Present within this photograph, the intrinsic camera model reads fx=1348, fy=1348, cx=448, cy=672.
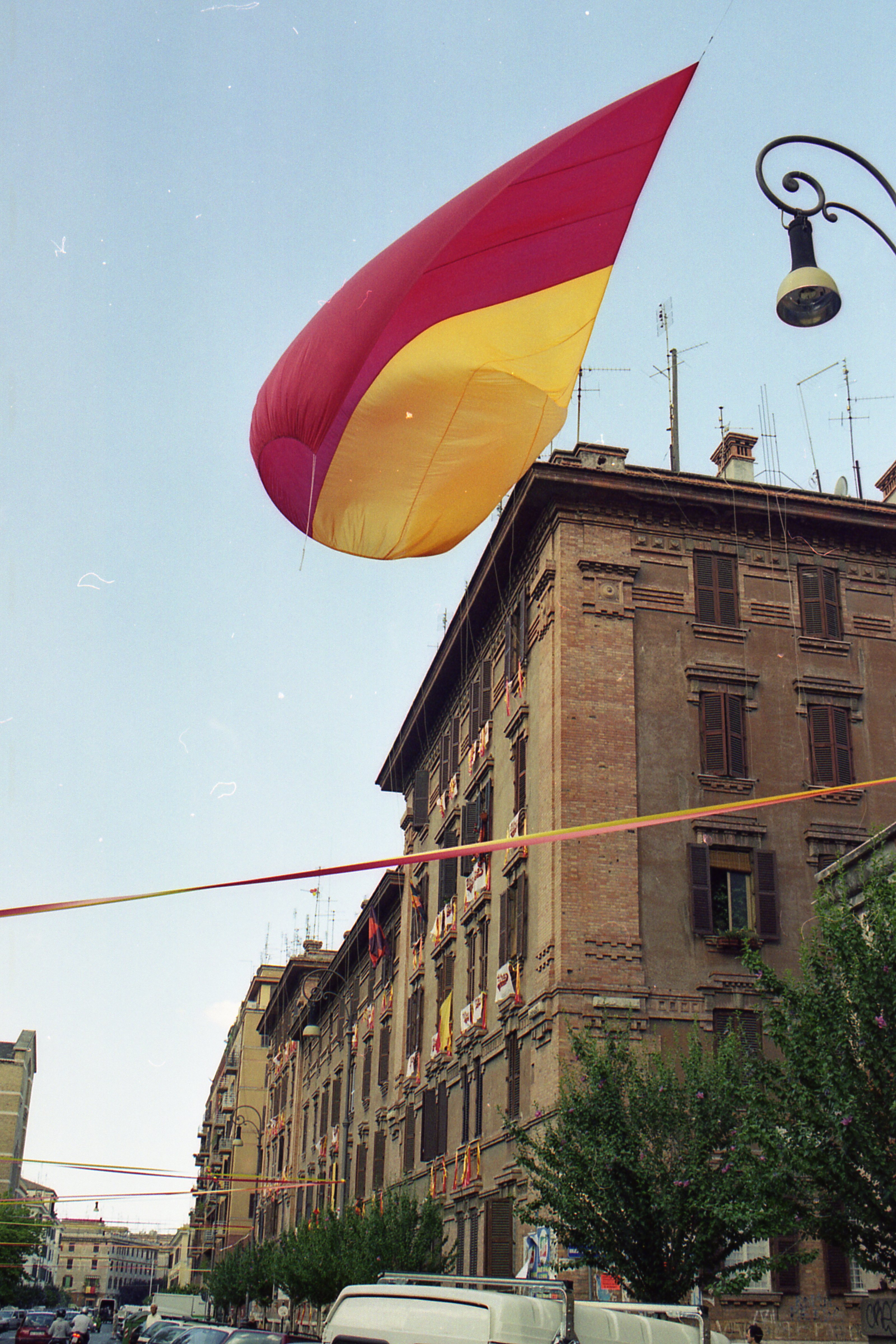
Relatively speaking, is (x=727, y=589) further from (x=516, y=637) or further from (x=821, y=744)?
(x=516, y=637)

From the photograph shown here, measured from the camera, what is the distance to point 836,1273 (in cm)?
2450

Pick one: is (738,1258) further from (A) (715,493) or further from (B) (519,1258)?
(A) (715,493)

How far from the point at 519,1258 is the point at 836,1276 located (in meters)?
6.04

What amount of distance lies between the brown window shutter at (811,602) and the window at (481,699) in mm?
8551

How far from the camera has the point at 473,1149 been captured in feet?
101

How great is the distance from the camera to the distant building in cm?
11769

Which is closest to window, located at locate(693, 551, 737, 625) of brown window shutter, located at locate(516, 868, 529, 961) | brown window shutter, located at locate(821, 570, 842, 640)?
brown window shutter, located at locate(821, 570, 842, 640)

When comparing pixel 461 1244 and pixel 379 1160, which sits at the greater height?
pixel 379 1160

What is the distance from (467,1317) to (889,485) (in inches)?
1232

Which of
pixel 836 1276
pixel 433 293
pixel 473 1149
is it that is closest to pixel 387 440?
pixel 433 293

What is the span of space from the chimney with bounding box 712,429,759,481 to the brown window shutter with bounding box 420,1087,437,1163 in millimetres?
17863

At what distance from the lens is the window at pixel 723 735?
2803 centimetres

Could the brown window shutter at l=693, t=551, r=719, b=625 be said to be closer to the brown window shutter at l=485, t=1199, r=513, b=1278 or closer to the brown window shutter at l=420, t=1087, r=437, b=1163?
the brown window shutter at l=485, t=1199, r=513, b=1278

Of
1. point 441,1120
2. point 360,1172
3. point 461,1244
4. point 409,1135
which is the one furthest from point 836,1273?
point 360,1172
